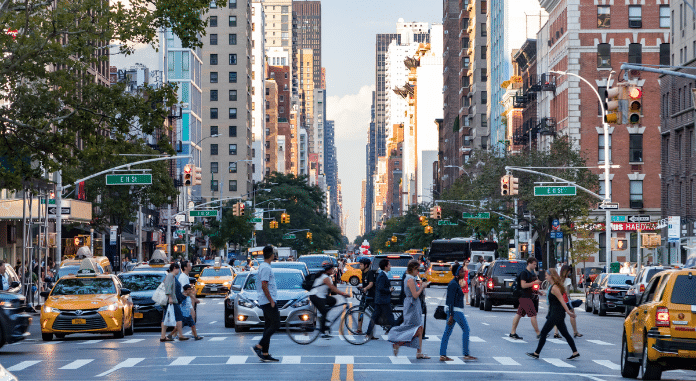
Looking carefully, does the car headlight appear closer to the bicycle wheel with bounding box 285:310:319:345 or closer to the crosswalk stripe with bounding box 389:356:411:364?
the bicycle wheel with bounding box 285:310:319:345

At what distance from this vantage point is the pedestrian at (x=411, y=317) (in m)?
19.1

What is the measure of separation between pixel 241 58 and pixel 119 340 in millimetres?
129365

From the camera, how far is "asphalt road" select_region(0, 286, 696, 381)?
1638cm

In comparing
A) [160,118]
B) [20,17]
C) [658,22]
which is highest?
[658,22]

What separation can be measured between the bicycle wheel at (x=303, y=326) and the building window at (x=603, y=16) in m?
61.7

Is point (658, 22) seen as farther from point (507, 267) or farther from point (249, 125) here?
point (249, 125)

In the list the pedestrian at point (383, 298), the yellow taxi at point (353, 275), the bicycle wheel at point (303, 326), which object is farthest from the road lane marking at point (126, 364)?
the yellow taxi at point (353, 275)

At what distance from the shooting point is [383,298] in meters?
21.8

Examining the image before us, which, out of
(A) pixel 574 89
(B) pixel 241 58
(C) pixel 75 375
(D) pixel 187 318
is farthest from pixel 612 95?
(B) pixel 241 58

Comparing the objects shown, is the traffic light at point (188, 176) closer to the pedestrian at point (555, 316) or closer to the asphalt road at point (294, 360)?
the asphalt road at point (294, 360)

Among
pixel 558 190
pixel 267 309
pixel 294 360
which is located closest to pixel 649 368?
pixel 294 360

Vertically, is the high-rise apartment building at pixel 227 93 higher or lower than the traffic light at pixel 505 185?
higher

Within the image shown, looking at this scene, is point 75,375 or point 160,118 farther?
point 160,118

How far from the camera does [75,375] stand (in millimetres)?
16375
